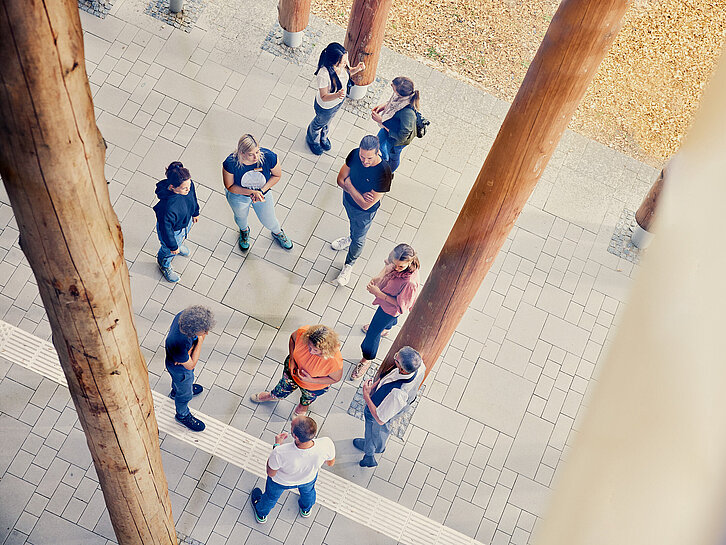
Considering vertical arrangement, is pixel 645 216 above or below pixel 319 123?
above

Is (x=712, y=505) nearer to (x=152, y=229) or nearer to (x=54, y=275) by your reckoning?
(x=54, y=275)

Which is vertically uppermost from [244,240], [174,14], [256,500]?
[174,14]

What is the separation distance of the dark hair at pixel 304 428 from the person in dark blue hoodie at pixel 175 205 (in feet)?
7.19

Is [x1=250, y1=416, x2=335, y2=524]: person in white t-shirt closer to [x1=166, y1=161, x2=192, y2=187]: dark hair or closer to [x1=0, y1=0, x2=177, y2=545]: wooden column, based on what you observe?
[x1=0, y1=0, x2=177, y2=545]: wooden column

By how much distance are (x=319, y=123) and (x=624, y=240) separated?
3.70 metres

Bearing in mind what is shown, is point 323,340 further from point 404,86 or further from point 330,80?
point 330,80

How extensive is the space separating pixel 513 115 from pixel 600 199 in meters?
4.49

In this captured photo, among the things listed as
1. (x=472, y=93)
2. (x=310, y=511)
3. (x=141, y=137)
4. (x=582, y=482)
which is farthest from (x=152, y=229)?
(x=582, y=482)

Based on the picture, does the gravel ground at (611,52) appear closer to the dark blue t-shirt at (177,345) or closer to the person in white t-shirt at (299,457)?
the dark blue t-shirt at (177,345)

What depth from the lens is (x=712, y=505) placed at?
577 millimetres

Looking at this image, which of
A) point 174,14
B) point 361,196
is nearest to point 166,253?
point 361,196

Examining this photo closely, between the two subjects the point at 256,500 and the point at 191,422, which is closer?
the point at 256,500

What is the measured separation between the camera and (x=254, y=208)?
7367mm

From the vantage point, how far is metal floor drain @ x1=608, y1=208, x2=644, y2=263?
8.55m
